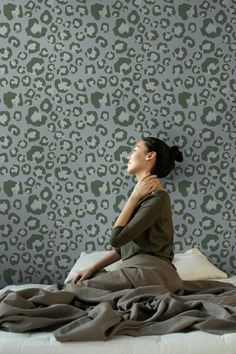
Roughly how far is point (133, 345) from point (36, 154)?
2.22 metres

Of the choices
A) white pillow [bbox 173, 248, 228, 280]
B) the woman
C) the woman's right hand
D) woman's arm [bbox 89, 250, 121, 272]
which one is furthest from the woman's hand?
white pillow [bbox 173, 248, 228, 280]

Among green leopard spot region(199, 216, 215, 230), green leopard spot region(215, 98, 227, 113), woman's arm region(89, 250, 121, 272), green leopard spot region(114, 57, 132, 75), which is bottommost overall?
green leopard spot region(199, 216, 215, 230)

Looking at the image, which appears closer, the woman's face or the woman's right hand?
the woman's right hand

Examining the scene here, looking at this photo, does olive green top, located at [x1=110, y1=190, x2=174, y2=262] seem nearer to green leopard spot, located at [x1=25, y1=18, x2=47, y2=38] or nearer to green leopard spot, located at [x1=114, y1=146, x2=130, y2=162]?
green leopard spot, located at [x1=114, y1=146, x2=130, y2=162]

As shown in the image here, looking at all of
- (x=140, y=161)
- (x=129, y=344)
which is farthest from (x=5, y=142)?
(x=129, y=344)

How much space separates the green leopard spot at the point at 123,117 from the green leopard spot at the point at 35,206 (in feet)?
2.55

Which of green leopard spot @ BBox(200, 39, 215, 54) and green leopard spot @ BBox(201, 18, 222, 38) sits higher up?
green leopard spot @ BBox(201, 18, 222, 38)

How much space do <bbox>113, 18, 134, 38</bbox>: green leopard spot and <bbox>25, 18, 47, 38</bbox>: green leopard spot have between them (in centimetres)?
52

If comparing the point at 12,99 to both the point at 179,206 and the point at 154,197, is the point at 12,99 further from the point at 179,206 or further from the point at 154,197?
the point at 154,197

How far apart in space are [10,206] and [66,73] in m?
1.02

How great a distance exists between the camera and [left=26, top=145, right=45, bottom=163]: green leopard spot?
4078 mm

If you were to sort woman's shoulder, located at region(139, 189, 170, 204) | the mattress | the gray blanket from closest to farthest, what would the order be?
the mattress < the gray blanket < woman's shoulder, located at region(139, 189, 170, 204)

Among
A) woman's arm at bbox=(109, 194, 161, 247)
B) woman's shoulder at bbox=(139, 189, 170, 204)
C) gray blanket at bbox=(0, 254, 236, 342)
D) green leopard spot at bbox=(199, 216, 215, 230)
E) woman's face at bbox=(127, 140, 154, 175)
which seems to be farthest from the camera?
green leopard spot at bbox=(199, 216, 215, 230)

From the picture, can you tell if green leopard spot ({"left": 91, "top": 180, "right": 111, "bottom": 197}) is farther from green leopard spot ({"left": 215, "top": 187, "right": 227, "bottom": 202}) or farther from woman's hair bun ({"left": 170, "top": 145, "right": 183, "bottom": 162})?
green leopard spot ({"left": 215, "top": 187, "right": 227, "bottom": 202})
